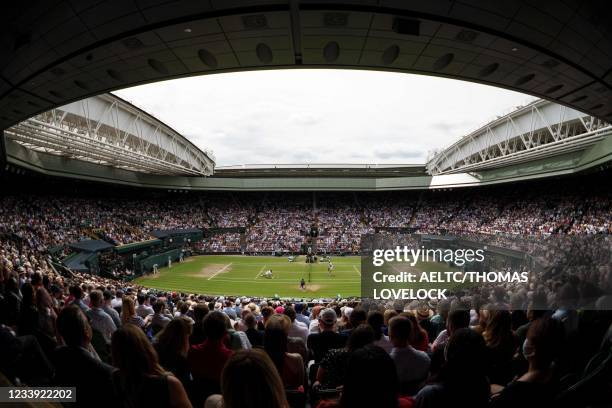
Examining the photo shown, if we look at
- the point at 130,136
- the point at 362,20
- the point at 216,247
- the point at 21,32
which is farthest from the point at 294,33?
the point at 216,247

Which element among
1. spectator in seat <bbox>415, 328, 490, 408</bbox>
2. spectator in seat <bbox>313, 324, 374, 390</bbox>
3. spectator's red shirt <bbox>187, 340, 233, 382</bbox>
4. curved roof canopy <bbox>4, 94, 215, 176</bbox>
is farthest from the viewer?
curved roof canopy <bbox>4, 94, 215, 176</bbox>

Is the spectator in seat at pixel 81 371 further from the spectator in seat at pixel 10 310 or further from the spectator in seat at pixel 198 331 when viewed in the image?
the spectator in seat at pixel 10 310

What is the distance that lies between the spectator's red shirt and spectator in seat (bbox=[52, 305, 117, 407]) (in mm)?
956

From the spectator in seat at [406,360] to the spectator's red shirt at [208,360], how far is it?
1892 millimetres

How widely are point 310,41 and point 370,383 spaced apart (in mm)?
5606

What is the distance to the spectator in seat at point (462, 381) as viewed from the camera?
2510 mm

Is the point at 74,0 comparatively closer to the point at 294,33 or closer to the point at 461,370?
the point at 294,33

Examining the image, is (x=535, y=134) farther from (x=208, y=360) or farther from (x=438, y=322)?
(x=208, y=360)

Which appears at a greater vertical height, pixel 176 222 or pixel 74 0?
pixel 74 0

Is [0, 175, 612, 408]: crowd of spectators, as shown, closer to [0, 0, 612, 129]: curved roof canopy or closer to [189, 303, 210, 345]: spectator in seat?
[189, 303, 210, 345]: spectator in seat

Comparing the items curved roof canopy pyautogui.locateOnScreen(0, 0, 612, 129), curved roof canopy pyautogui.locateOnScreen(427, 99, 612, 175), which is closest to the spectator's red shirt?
curved roof canopy pyautogui.locateOnScreen(0, 0, 612, 129)

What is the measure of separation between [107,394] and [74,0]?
5192mm

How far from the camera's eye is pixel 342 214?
54.9 metres

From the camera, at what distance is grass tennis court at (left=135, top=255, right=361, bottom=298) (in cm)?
2669
